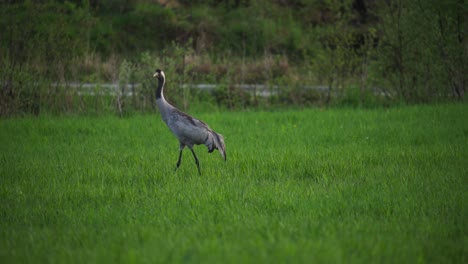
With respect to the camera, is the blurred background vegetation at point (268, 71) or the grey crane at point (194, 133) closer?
the grey crane at point (194, 133)


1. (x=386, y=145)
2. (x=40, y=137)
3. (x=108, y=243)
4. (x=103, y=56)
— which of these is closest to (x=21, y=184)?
(x=108, y=243)

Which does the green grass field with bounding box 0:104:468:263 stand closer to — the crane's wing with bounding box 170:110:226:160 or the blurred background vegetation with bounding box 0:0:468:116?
the crane's wing with bounding box 170:110:226:160

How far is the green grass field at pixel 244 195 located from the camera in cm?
454

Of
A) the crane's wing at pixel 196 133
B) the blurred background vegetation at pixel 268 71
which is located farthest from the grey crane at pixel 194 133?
the blurred background vegetation at pixel 268 71

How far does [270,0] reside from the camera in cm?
3712

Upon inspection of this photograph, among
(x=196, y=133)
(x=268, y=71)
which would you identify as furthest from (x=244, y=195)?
(x=268, y=71)

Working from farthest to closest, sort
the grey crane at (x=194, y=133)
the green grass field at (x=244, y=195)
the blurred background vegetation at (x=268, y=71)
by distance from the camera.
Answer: the blurred background vegetation at (x=268, y=71) → the grey crane at (x=194, y=133) → the green grass field at (x=244, y=195)

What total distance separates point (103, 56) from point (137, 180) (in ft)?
77.9

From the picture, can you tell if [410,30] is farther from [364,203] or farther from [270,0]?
[270,0]

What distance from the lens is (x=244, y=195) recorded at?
21.9 feet

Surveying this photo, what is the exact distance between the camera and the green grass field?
454cm

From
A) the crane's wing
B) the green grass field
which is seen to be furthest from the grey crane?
the green grass field

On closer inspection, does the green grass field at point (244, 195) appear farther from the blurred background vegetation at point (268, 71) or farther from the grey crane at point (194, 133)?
the blurred background vegetation at point (268, 71)

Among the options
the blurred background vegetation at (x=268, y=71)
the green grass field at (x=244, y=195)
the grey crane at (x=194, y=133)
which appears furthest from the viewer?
the blurred background vegetation at (x=268, y=71)
